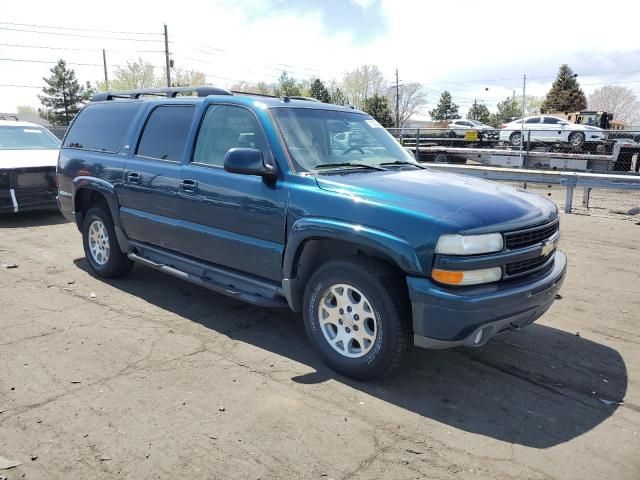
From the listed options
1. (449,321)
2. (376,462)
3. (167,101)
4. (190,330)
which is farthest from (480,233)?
(167,101)

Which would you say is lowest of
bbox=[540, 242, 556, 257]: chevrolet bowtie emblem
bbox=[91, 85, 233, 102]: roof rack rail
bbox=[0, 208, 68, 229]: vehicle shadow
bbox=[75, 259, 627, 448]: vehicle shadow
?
bbox=[75, 259, 627, 448]: vehicle shadow

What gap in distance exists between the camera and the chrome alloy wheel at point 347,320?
3674 mm

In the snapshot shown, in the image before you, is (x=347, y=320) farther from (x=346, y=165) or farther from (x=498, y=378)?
(x=346, y=165)

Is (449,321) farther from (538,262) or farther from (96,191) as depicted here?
(96,191)

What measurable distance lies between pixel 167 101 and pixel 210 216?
147cm

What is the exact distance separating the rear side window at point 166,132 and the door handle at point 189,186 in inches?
11.1

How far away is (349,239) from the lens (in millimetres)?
3607

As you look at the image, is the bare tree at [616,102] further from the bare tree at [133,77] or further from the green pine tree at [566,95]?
the bare tree at [133,77]

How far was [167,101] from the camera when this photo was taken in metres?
5.33

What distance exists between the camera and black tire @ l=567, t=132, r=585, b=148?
2249cm

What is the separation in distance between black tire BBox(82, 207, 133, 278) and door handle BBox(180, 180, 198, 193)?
151 centimetres

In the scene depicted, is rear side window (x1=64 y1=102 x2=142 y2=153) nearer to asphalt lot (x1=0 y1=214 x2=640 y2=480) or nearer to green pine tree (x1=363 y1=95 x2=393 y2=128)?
asphalt lot (x1=0 y1=214 x2=640 y2=480)

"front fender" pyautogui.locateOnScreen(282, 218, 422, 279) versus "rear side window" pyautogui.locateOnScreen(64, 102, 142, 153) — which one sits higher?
"rear side window" pyautogui.locateOnScreen(64, 102, 142, 153)

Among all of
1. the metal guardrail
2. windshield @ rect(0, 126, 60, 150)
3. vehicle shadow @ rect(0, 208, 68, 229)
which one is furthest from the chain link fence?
windshield @ rect(0, 126, 60, 150)
